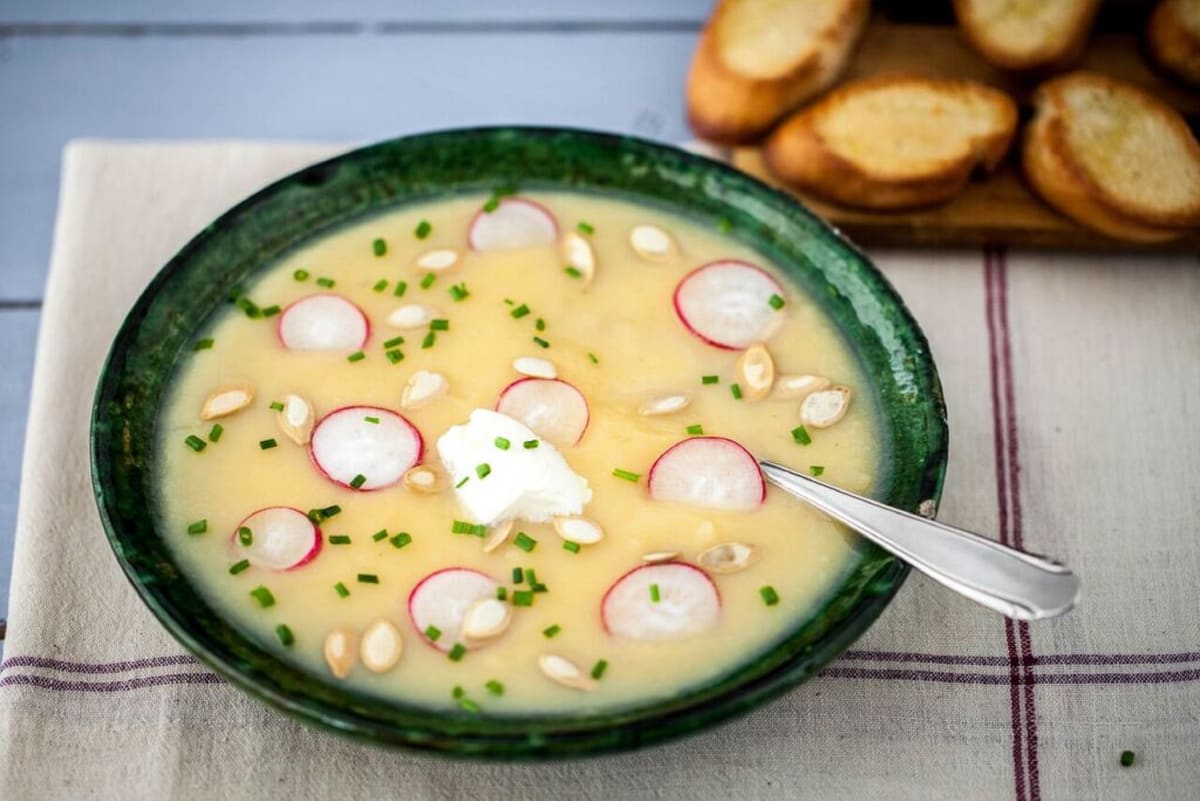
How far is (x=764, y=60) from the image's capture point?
2.35m

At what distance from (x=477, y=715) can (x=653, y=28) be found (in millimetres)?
1736

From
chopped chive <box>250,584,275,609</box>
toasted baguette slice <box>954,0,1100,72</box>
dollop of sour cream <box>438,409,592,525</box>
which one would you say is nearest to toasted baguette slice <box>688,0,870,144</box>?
toasted baguette slice <box>954,0,1100,72</box>

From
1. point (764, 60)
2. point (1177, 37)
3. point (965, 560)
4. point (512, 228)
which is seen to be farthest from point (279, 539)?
point (1177, 37)

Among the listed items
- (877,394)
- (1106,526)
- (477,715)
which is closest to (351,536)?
(477,715)

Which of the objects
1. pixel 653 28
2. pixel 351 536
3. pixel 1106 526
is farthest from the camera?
pixel 653 28

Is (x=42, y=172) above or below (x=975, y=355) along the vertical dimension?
above

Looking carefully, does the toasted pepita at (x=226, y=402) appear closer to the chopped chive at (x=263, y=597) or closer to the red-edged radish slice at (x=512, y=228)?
the chopped chive at (x=263, y=597)

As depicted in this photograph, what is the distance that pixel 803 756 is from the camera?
173 cm

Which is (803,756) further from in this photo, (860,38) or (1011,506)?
(860,38)

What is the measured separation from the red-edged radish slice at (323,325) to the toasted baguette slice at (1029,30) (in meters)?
1.31

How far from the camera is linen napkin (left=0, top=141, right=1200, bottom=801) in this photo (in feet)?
5.60

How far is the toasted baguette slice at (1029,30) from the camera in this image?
2418 millimetres

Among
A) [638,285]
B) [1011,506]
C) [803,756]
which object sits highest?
[638,285]

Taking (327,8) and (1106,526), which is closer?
(1106,526)
